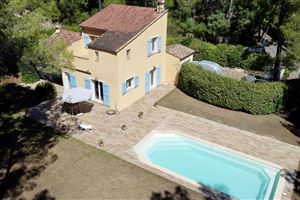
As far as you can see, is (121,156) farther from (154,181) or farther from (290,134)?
(290,134)

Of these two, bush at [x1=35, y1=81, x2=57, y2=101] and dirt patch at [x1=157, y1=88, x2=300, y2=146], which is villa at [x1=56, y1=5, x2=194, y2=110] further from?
dirt patch at [x1=157, y1=88, x2=300, y2=146]

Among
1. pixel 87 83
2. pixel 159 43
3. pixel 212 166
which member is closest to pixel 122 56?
pixel 87 83

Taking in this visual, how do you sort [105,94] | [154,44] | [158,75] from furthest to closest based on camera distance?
1. [158,75]
2. [154,44]
3. [105,94]

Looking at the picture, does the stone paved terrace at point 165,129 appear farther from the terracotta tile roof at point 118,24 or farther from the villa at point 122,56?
the terracotta tile roof at point 118,24

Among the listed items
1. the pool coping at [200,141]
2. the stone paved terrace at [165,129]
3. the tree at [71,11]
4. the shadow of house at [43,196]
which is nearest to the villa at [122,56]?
the stone paved terrace at [165,129]

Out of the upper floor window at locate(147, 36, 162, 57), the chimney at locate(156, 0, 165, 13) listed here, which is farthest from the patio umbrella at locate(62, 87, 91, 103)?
the chimney at locate(156, 0, 165, 13)

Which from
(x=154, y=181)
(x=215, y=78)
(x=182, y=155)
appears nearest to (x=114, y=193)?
(x=154, y=181)

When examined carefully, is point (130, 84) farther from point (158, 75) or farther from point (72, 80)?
point (72, 80)
